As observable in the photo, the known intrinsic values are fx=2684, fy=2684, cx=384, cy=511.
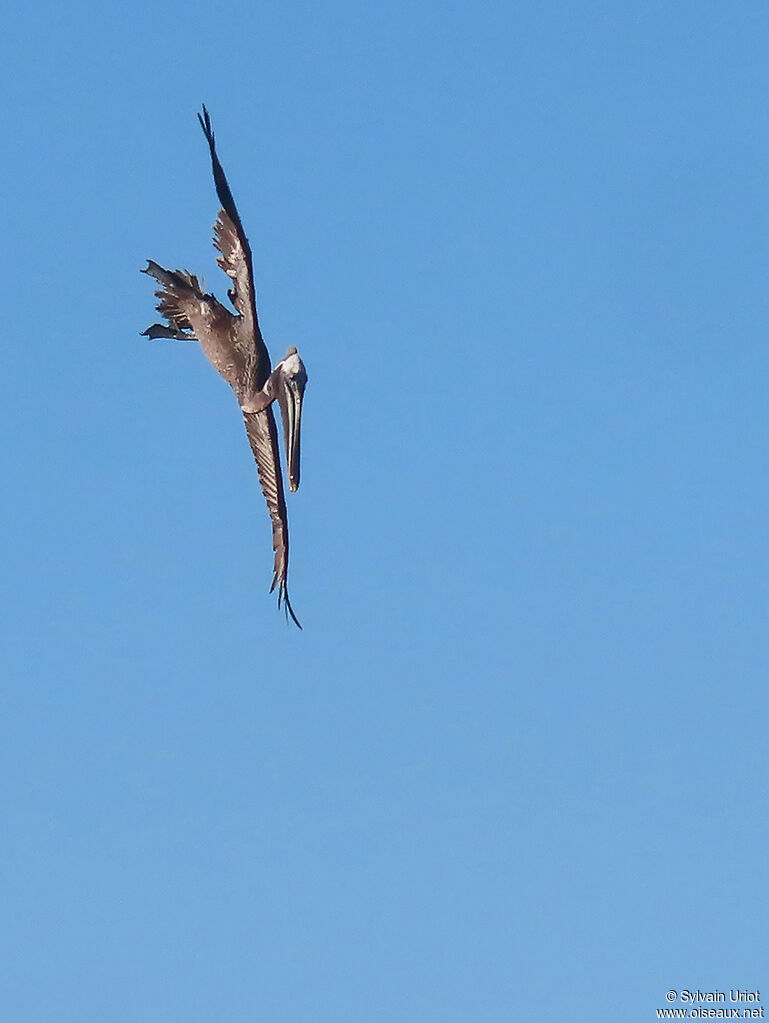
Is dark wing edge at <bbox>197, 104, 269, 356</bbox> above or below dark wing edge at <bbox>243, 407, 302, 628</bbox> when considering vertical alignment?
above

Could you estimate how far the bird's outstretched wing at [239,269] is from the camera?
145 ft

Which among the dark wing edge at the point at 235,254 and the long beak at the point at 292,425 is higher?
the dark wing edge at the point at 235,254

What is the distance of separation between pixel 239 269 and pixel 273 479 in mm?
3530

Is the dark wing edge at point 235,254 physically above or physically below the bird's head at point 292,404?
above

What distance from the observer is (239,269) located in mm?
44156

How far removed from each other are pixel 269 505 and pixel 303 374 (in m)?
2.59

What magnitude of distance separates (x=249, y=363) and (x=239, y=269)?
156cm

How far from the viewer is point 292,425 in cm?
4353

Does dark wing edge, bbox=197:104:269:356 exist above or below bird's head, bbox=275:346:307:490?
above

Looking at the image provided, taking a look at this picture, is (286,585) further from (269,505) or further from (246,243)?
(246,243)

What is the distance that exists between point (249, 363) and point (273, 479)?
1974 millimetres

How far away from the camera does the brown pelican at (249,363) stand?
143ft

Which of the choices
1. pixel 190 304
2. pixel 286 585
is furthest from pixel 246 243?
pixel 286 585

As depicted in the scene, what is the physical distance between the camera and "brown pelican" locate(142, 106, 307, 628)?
43.7 m
